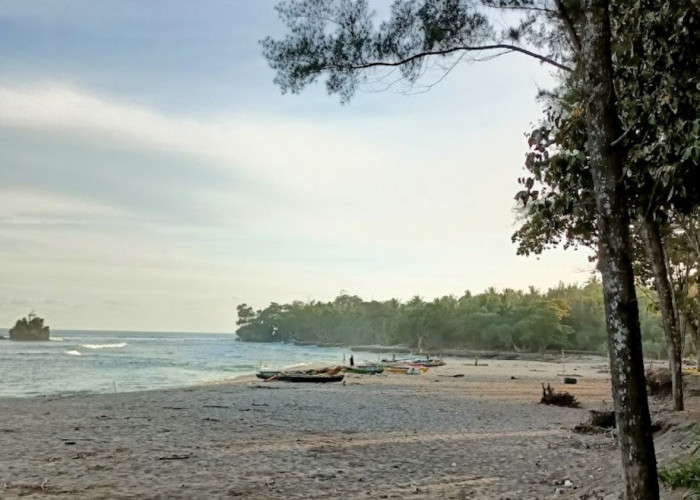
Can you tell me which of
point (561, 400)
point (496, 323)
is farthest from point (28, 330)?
point (561, 400)

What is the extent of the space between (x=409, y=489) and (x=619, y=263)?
466 centimetres

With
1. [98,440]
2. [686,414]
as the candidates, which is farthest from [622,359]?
[98,440]

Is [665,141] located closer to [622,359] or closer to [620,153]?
[620,153]

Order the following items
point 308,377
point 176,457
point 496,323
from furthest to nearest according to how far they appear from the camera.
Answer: point 496,323
point 308,377
point 176,457

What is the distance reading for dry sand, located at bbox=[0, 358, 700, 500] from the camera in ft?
25.1

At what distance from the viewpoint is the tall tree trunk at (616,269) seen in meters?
4.34

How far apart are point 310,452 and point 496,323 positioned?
9015 cm

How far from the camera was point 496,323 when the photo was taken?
317ft

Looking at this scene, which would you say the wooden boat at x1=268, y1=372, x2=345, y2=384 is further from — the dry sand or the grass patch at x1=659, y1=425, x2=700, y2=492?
the grass patch at x1=659, y1=425, x2=700, y2=492

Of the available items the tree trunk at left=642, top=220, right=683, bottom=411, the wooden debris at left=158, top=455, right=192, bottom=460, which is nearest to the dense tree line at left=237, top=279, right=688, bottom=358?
the tree trunk at left=642, top=220, right=683, bottom=411

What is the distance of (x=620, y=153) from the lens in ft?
15.4

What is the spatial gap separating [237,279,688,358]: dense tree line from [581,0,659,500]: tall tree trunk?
5935 centimetres

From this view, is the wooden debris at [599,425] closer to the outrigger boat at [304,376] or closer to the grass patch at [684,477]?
the grass patch at [684,477]

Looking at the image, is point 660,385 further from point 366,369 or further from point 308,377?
point 366,369
